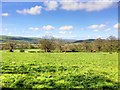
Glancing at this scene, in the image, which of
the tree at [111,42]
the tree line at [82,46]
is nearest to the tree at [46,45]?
the tree line at [82,46]

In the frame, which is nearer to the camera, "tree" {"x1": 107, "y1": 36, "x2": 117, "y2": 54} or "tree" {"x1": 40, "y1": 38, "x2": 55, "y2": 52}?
"tree" {"x1": 107, "y1": 36, "x2": 117, "y2": 54}

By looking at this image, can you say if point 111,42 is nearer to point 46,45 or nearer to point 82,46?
point 82,46

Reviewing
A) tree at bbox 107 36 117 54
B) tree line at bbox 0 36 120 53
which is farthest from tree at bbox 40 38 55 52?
tree at bbox 107 36 117 54

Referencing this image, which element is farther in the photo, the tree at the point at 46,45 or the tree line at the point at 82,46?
the tree at the point at 46,45

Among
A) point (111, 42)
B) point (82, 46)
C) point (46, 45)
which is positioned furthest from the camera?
point (82, 46)

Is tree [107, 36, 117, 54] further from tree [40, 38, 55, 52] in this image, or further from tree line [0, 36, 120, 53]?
tree [40, 38, 55, 52]

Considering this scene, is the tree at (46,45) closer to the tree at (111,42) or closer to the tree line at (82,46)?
the tree line at (82,46)

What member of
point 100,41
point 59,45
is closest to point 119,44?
point 100,41

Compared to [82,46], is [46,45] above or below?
above

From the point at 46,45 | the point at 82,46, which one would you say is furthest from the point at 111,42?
the point at 46,45

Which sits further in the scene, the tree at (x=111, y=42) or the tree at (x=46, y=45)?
the tree at (x=46, y=45)

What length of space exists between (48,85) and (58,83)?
66 centimetres

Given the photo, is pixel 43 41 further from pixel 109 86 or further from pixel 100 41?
pixel 109 86

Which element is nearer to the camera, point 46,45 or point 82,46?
point 46,45
